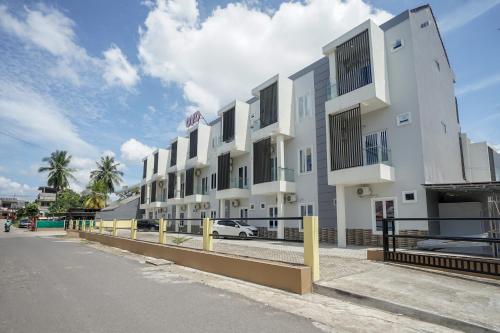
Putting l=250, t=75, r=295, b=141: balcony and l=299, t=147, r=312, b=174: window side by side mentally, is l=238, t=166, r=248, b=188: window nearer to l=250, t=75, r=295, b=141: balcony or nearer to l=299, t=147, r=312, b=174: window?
l=250, t=75, r=295, b=141: balcony

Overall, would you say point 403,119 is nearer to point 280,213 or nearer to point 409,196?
point 409,196

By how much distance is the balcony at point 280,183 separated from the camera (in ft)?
61.6

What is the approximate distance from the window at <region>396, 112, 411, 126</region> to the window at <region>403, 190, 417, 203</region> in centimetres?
316

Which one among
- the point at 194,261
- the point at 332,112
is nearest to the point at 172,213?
the point at 332,112

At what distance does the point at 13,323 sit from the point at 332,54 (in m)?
16.4

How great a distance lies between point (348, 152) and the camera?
1486 centimetres

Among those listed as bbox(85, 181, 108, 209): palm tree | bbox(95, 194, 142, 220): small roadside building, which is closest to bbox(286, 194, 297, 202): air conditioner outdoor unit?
bbox(95, 194, 142, 220): small roadside building

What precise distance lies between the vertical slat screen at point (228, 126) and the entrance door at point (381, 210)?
40.1 ft

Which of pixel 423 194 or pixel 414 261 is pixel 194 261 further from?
pixel 423 194

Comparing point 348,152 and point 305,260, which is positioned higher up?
point 348,152

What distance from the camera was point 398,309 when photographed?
192 inches

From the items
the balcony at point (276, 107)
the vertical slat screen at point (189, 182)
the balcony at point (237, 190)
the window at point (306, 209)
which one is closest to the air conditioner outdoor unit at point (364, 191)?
the window at point (306, 209)

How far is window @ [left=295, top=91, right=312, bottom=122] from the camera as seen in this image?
1926 cm

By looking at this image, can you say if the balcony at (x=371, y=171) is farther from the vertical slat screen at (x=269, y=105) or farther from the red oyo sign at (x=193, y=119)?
the red oyo sign at (x=193, y=119)
